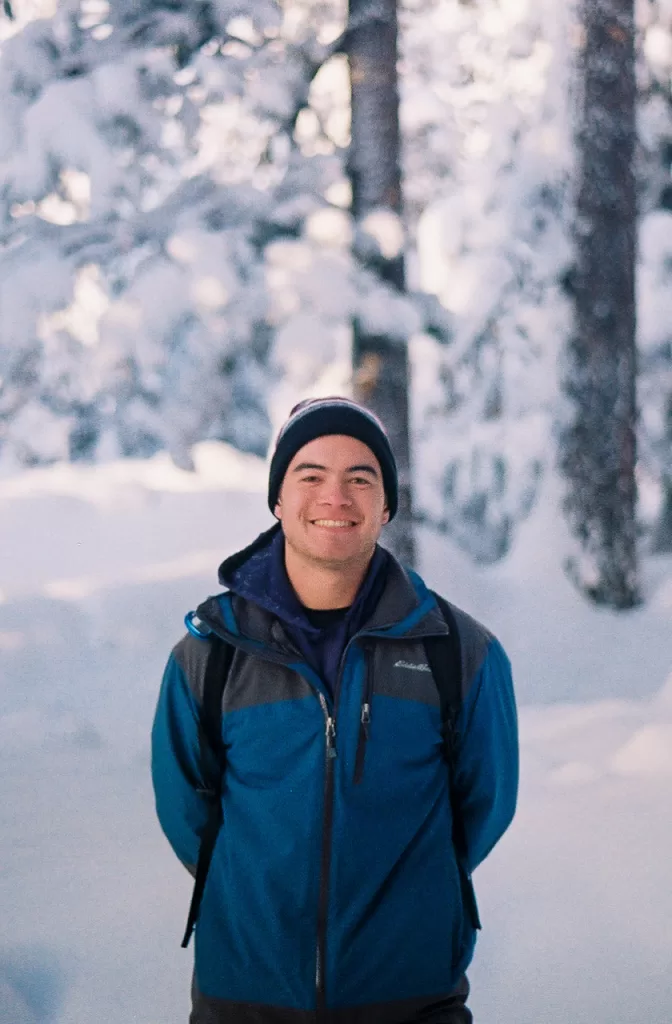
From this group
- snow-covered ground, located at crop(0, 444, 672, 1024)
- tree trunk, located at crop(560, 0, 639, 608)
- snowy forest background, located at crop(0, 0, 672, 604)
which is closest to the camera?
snow-covered ground, located at crop(0, 444, 672, 1024)

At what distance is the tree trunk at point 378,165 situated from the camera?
851 centimetres

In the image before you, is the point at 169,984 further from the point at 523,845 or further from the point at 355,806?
the point at 355,806

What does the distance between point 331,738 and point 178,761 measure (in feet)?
1.56

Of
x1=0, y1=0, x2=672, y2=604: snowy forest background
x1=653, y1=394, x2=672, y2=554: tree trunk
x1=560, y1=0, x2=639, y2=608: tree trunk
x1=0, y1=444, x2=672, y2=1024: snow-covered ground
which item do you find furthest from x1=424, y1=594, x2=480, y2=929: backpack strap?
x1=653, y1=394, x2=672, y2=554: tree trunk

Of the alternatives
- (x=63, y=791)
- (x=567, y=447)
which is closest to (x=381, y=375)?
(x=567, y=447)

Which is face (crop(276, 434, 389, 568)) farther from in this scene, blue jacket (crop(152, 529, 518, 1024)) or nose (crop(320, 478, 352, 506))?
blue jacket (crop(152, 529, 518, 1024))

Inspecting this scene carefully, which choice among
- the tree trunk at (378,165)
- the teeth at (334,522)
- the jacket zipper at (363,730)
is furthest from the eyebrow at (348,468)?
the tree trunk at (378,165)

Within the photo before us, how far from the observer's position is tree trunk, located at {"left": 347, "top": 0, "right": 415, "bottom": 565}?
8.51m

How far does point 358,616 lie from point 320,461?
0.40 meters

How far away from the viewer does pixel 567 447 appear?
381 inches

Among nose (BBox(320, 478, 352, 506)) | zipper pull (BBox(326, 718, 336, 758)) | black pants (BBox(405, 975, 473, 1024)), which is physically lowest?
black pants (BBox(405, 975, 473, 1024))

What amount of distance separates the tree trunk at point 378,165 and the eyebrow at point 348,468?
20.2ft

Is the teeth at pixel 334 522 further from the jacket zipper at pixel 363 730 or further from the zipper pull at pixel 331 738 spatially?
the zipper pull at pixel 331 738

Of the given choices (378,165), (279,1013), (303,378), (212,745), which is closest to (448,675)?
(212,745)
